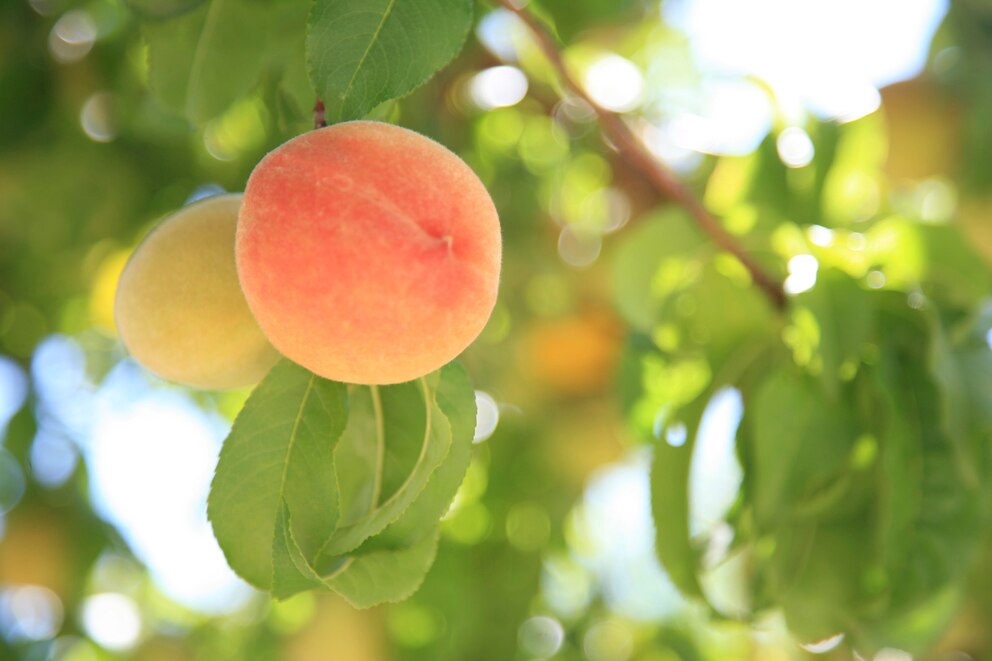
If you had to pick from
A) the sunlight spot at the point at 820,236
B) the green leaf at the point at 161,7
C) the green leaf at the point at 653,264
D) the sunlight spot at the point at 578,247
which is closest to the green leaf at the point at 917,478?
the sunlight spot at the point at 820,236

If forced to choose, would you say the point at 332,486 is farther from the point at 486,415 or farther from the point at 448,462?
the point at 486,415

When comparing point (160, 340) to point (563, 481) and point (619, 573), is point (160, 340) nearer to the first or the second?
point (563, 481)

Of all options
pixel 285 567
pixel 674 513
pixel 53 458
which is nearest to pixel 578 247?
pixel 674 513

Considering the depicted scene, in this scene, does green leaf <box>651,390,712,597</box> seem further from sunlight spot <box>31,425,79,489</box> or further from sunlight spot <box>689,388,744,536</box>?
sunlight spot <box>31,425,79,489</box>

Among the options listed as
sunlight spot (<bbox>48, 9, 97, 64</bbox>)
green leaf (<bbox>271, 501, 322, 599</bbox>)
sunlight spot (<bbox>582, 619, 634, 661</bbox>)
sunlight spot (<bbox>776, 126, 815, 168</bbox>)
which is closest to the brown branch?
sunlight spot (<bbox>776, 126, 815, 168</bbox>)

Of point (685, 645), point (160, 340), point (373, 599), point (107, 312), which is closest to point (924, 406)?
point (373, 599)

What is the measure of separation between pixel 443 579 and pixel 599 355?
1.89 feet

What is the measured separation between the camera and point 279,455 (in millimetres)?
692

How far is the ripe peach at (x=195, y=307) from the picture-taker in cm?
74

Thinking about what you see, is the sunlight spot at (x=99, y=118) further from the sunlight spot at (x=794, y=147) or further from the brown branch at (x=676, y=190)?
the sunlight spot at (x=794, y=147)

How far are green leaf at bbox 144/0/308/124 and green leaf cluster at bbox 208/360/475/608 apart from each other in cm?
40

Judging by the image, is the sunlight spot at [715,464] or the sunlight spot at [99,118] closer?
the sunlight spot at [715,464]

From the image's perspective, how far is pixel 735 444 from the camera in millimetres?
1120

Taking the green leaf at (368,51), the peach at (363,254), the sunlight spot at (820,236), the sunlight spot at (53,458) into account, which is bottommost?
the sunlight spot at (53,458)
